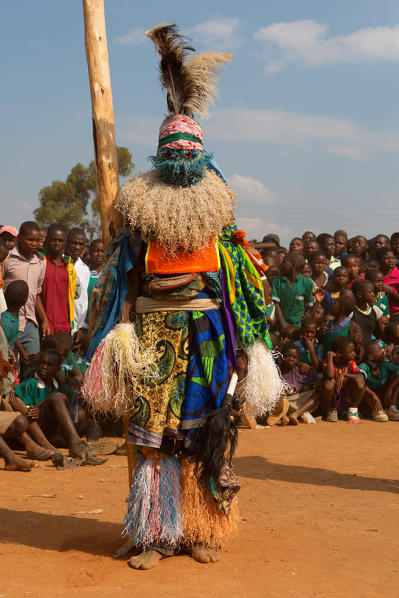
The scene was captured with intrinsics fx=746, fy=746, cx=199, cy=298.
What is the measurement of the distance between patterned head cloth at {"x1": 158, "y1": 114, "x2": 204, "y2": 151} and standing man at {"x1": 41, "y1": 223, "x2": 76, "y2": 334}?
4.72m

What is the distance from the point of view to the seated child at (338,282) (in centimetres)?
1059

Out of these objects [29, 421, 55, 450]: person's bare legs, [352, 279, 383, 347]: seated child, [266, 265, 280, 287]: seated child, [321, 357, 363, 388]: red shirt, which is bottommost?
[29, 421, 55, 450]: person's bare legs

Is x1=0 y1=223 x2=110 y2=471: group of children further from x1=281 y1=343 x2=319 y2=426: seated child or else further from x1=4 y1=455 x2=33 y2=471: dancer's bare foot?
x1=281 y1=343 x2=319 y2=426: seated child

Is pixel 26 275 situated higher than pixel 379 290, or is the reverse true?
pixel 26 275

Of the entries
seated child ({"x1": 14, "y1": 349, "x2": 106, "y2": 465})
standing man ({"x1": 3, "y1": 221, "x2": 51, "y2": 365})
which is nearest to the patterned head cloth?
seated child ({"x1": 14, "y1": 349, "x2": 106, "y2": 465})

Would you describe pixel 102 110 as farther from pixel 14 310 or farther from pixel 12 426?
pixel 14 310

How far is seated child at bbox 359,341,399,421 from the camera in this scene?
975 cm

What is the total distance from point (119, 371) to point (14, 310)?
420 cm

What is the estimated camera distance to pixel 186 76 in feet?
13.8

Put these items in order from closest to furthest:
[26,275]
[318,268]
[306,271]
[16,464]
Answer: [16,464] → [26,275] → [306,271] → [318,268]

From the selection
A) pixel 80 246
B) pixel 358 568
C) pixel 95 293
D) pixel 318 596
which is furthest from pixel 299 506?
pixel 80 246

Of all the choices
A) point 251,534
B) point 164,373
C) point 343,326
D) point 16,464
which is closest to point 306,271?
point 343,326

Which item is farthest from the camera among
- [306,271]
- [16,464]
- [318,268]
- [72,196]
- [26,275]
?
[72,196]

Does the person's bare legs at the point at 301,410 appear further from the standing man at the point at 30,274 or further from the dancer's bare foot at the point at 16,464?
the dancer's bare foot at the point at 16,464
